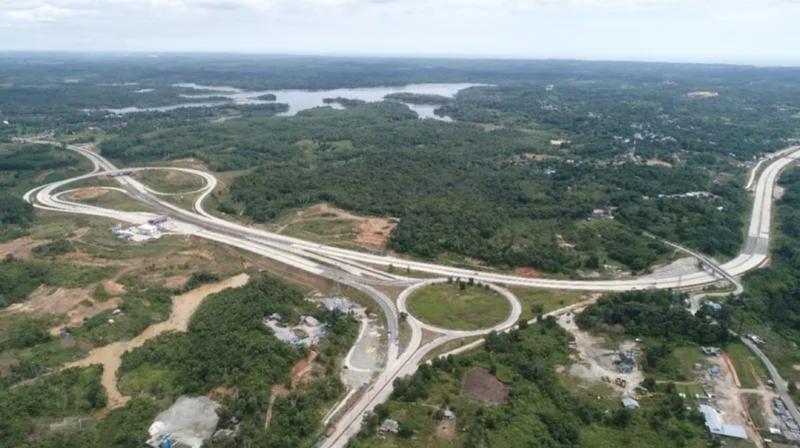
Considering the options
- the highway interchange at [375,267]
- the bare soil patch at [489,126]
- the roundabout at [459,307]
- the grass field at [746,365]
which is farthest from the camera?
the bare soil patch at [489,126]

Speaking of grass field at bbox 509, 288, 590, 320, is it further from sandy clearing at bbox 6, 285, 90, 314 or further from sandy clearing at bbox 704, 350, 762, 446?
sandy clearing at bbox 6, 285, 90, 314

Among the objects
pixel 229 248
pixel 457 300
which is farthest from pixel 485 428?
pixel 229 248

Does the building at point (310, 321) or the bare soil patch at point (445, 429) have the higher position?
the building at point (310, 321)

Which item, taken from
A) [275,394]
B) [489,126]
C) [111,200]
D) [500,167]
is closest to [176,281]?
[275,394]

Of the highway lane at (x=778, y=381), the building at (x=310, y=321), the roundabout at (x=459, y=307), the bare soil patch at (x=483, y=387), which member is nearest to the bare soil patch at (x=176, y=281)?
the building at (x=310, y=321)

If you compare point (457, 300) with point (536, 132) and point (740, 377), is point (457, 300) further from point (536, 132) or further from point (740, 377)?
point (536, 132)

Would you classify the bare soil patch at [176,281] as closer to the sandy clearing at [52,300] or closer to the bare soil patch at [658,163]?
the sandy clearing at [52,300]

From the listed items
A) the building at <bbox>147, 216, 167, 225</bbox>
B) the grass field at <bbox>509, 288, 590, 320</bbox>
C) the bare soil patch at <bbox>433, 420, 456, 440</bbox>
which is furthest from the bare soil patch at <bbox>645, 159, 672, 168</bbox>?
the building at <bbox>147, 216, 167, 225</bbox>

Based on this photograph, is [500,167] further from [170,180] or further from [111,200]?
[111,200]
